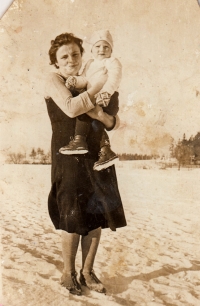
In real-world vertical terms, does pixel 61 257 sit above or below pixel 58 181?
below

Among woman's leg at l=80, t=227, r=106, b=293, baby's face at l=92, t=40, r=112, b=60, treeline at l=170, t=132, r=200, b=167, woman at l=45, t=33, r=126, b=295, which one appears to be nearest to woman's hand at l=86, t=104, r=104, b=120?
woman at l=45, t=33, r=126, b=295

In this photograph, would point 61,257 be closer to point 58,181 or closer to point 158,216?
point 58,181

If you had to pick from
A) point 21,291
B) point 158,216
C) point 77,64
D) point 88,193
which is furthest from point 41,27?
point 21,291

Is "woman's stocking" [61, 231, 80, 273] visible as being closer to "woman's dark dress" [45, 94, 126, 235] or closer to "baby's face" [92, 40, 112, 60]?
"woman's dark dress" [45, 94, 126, 235]

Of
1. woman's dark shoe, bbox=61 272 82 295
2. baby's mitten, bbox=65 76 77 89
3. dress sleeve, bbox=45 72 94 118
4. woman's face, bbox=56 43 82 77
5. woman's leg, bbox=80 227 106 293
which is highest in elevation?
woman's face, bbox=56 43 82 77

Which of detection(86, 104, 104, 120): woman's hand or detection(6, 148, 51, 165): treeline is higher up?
detection(86, 104, 104, 120): woman's hand

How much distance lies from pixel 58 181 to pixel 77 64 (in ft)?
1.75

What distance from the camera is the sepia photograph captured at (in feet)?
4.86

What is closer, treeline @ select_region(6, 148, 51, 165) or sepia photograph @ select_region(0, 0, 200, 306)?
sepia photograph @ select_region(0, 0, 200, 306)

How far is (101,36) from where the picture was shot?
1510mm

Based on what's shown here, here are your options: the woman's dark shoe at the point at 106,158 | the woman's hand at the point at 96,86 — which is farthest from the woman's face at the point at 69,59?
the woman's dark shoe at the point at 106,158

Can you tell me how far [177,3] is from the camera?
4.75 ft

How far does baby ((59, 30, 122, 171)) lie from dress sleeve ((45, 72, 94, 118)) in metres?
0.03

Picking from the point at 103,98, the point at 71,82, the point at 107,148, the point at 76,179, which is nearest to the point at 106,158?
the point at 107,148
